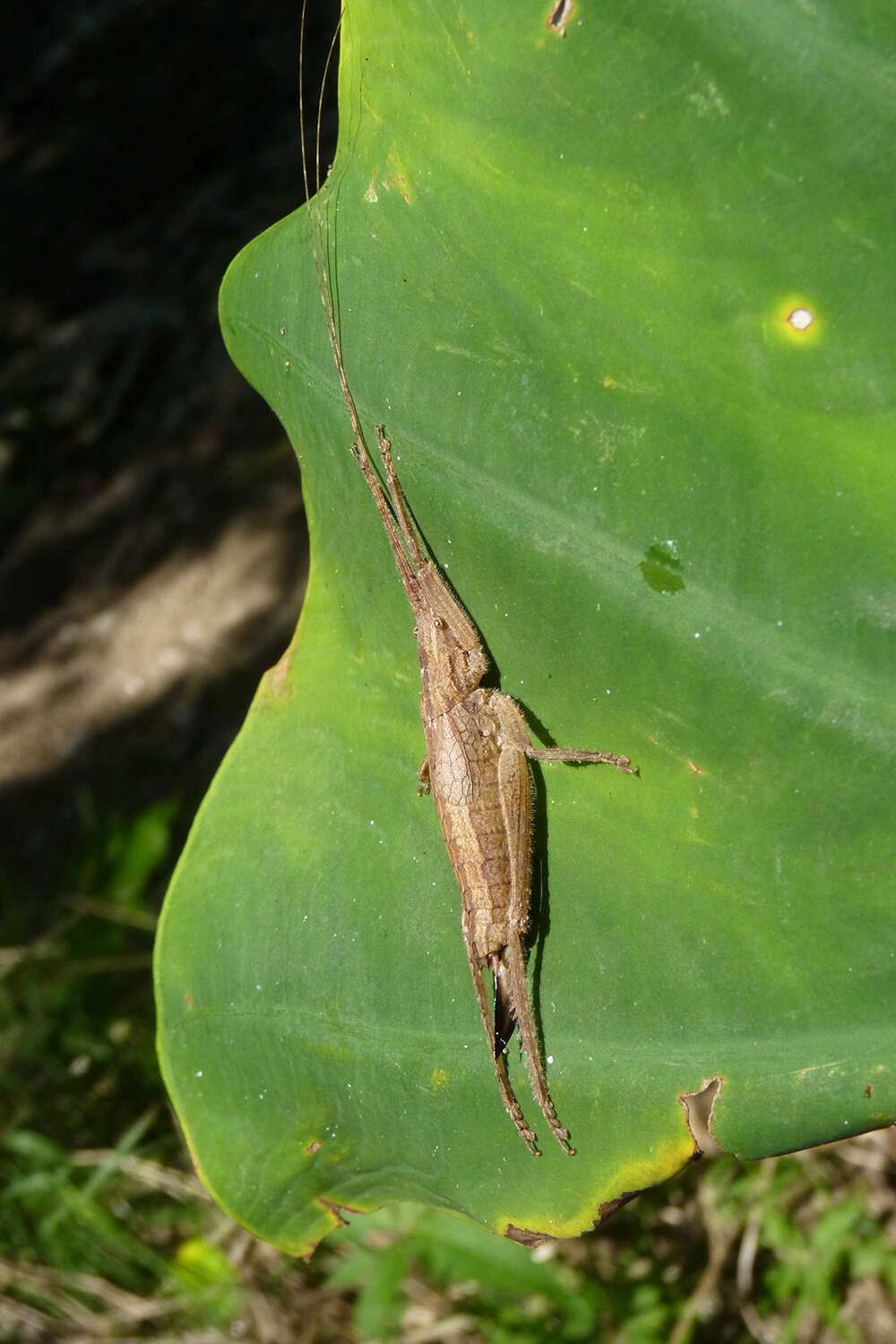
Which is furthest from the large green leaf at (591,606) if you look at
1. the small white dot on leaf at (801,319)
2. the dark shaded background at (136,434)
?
the dark shaded background at (136,434)

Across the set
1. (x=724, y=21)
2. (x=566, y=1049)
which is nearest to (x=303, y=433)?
(x=724, y=21)

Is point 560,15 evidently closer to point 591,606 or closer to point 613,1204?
point 591,606

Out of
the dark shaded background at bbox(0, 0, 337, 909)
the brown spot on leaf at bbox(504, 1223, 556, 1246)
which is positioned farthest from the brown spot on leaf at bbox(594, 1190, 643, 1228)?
the dark shaded background at bbox(0, 0, 337, 909)

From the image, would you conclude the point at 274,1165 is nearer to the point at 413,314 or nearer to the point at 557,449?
the point at 557,449

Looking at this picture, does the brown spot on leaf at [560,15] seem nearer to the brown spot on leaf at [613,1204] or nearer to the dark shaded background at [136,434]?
the brown spot on leaf at [613,1204]

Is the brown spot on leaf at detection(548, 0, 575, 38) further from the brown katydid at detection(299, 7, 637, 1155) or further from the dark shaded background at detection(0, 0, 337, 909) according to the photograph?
the dark shaded background at detection(0, 0, 337, 909)

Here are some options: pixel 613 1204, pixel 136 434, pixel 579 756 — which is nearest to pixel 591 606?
pixel 579 756
